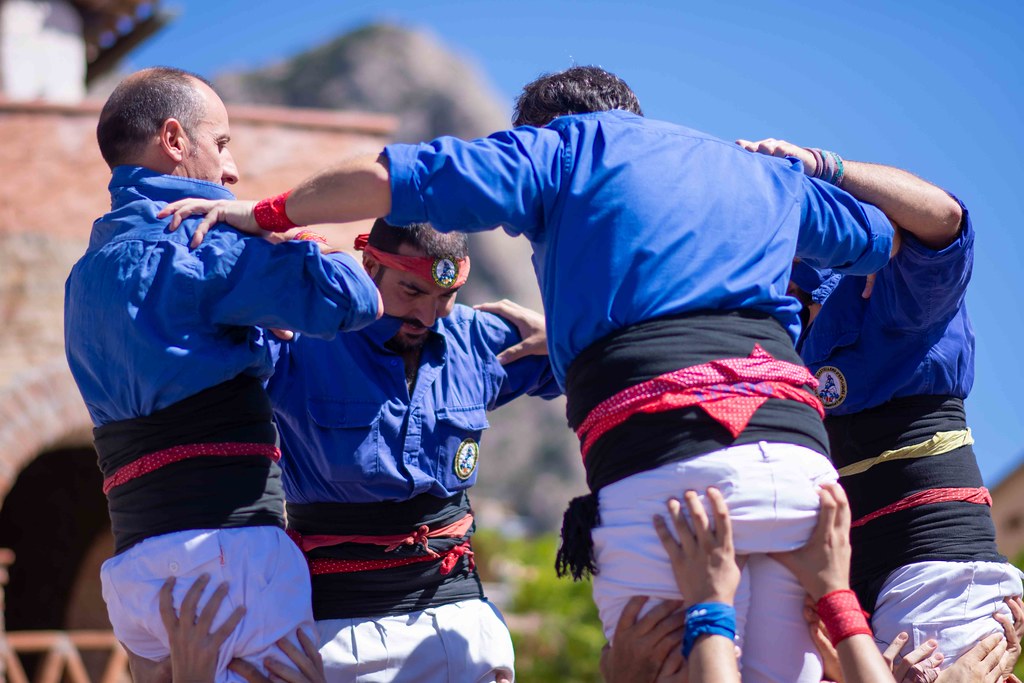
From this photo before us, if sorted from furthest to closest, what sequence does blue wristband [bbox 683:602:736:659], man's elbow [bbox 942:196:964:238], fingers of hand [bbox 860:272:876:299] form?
fingers of hand [bbox 860:272:876:299]
man's elbow [bbox 942:196:964:238]
blue wristband [bbox 683:602:736:659]

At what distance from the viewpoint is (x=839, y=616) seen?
260cm

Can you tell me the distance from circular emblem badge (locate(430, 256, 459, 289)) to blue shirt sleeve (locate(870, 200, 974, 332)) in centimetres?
119

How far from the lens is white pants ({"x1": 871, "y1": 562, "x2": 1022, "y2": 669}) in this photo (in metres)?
3.34

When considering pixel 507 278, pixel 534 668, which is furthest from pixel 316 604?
pixel 507 278

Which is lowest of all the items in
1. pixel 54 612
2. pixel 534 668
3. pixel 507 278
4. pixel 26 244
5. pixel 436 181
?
pixel 507 278

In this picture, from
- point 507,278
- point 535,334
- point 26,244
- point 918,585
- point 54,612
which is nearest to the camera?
point 918,585

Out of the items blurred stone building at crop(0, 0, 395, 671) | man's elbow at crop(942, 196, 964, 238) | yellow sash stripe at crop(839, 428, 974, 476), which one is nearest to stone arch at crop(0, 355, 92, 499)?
blurred stone building at crop(0, 0, 395, 671)

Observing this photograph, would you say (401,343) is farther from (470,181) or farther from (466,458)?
(470,181)

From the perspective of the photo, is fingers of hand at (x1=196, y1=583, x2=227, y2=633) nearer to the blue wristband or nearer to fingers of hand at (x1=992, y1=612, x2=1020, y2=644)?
the blue wristband

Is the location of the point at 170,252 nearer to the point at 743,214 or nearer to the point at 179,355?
the point at 179,355

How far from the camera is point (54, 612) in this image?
10.7 metres

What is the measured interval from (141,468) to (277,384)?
2.14ft

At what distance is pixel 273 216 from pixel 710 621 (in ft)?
4.41

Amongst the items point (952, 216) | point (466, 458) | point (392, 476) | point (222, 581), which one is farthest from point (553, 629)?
point (222, 581)
